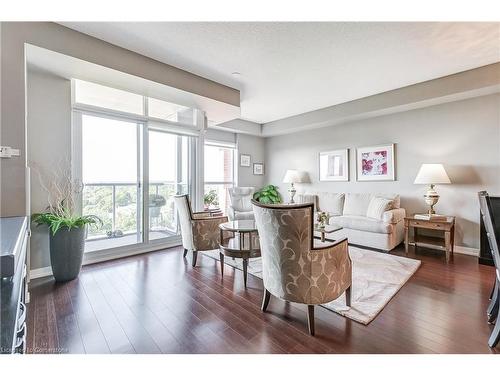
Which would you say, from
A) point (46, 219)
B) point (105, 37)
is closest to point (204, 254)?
point (46, 219)

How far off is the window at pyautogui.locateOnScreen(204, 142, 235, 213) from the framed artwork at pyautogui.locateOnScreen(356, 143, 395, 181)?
3.06 m

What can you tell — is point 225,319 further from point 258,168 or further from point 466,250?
point 258,168

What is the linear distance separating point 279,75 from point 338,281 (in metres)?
2.76

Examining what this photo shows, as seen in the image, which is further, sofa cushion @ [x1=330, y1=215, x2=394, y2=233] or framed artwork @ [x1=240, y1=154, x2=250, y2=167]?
framed artwork @ [x1=240, y1=154, x2=250, y2=167]

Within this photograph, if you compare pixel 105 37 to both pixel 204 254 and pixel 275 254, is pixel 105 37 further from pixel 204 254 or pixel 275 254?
pixel 204 254

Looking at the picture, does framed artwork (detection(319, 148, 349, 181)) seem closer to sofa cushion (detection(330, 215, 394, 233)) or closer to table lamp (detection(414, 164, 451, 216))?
sofa cushion (detection(330, 215, 394, 233))

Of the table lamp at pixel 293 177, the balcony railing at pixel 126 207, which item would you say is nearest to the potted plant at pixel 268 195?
the table lamp at pixel 293 177

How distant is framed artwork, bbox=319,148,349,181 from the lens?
5070mm

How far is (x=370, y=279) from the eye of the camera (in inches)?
104

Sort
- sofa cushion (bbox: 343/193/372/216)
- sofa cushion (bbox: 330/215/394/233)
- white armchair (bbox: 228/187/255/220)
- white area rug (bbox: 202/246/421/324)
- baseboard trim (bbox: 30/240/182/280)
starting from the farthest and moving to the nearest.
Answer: white armchair (bbox: 228/187/255/220)
sofa cushion (bbox: 343/193/372/216)
sofa cushion (bbox: 330/215/394/233)
baseboard trim (bbox: 30/240/182/280)
white area rug (bbox: 202/246/421/324)

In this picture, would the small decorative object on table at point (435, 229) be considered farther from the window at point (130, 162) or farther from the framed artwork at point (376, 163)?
the window at point (130, 162)

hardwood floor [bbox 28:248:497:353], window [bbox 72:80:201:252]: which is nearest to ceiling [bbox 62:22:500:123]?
window [bbox 72:80:201:252]

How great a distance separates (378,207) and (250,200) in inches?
113

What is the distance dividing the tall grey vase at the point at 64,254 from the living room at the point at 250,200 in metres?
0.02
